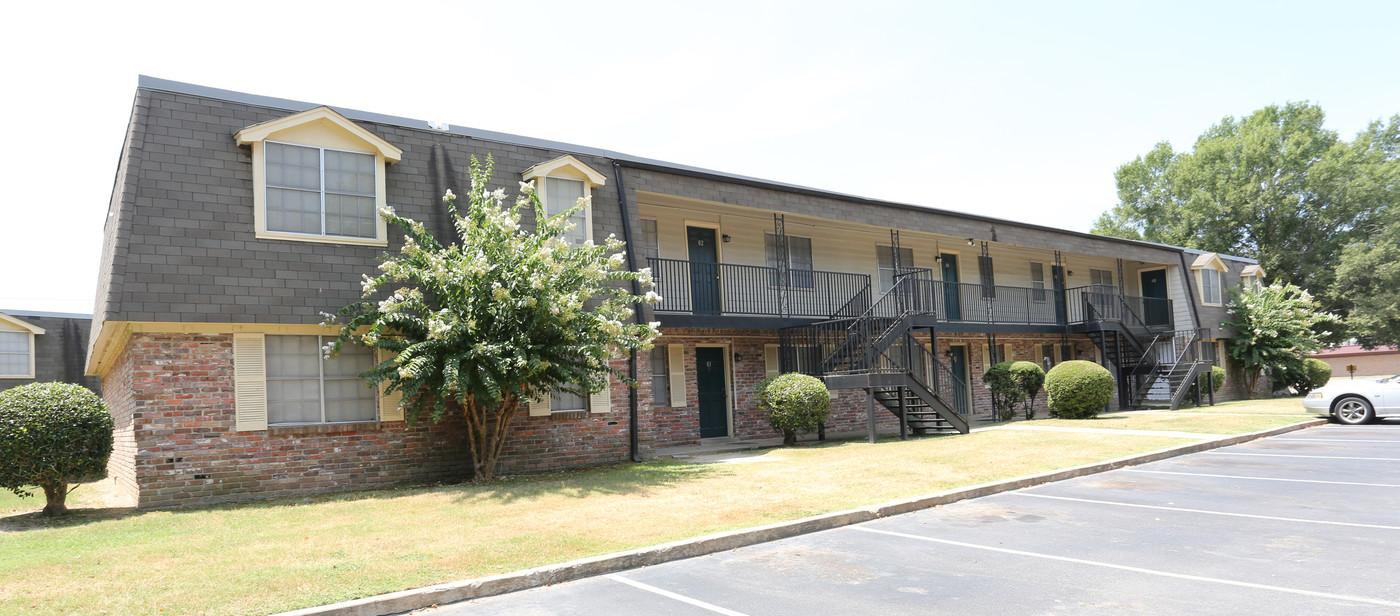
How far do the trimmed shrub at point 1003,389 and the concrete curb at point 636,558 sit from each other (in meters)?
10.9

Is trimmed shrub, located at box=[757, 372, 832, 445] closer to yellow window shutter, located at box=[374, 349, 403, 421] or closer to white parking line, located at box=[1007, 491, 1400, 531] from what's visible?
white parking line, located at box=[1007, 491, 1400, 531]

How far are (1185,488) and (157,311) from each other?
42.3 ft

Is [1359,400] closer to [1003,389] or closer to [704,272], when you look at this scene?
[1003,389]

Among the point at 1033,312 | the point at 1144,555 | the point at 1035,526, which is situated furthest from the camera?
the point at 1033,312

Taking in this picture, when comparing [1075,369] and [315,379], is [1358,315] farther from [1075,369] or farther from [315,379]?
[315,379]

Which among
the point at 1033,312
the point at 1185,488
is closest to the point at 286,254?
the point at 1185,488

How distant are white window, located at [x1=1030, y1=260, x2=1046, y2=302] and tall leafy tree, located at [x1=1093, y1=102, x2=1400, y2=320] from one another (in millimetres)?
23750

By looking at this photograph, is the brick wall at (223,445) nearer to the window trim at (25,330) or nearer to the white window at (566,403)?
the white window at (566,403)

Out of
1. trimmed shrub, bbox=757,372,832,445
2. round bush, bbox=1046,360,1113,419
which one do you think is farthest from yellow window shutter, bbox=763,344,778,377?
round bush, bbox=1046,360,1113,419

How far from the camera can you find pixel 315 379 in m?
11.3

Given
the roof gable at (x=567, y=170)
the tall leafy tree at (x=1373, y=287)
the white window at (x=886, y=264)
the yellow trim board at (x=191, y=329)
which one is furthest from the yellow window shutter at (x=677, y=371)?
the tall leafy tree at (x=1373, y=287)

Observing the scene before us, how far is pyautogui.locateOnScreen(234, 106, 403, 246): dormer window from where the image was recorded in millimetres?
10953

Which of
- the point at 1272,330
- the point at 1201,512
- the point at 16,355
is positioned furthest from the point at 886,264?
the point at 16,355

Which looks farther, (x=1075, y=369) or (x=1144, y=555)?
(x=1075, y=369)
